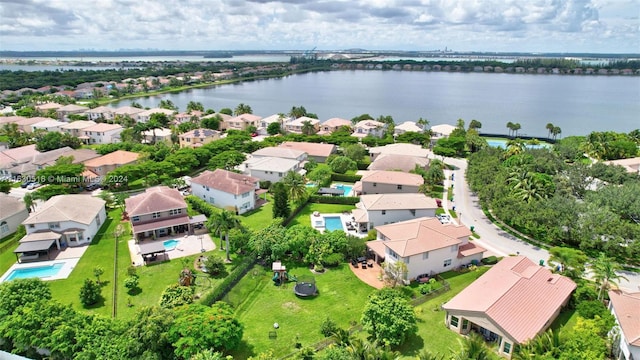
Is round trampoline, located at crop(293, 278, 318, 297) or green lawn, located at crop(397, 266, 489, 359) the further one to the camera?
round trampoline, located at crop(293, 278, 318, 297)

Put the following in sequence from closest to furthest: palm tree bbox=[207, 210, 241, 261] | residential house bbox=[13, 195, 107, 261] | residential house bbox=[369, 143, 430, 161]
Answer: palm tree bbox=[207, 210, 241, 261], residential house bbox=[13, 195, 107, 261], residential house bbox=[369, 143, 430, 161]

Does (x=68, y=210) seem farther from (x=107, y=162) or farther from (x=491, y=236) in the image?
(x=491, y=236)

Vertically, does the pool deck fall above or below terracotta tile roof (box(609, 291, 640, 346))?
below

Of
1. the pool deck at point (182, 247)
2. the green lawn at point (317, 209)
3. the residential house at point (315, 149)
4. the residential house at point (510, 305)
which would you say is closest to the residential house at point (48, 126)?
the residential house at point (315, 149)

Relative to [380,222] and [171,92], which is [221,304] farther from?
[171,92]

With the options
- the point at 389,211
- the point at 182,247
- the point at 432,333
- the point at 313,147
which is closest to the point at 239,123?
the point at 313,147

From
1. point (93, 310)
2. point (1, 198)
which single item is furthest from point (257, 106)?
point (93, 310)

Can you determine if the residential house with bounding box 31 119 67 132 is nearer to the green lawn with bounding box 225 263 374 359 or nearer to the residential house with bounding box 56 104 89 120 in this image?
the residential house with bounding box 56 104 89 120

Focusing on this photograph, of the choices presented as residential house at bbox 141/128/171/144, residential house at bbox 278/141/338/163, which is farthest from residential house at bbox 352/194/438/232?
residential house at bbox 141/128/171/144
